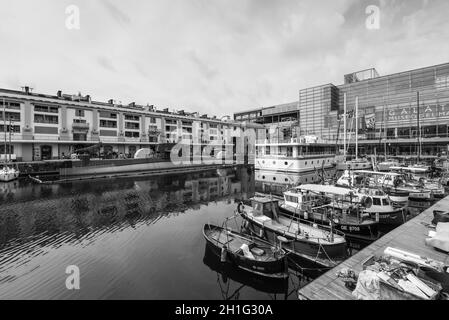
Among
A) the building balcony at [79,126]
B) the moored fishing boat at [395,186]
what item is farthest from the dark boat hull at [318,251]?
the building balcony at [79,126]

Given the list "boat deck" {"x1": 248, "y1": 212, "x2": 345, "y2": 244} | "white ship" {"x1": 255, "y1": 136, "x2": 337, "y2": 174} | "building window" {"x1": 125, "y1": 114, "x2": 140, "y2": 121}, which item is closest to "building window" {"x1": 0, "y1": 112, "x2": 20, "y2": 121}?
"building window" {"x1": 125, "y1": 114, "x2": 140, "y2": 121}

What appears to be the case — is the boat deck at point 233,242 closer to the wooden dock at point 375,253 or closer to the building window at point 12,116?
the wooden dock at point 375,253

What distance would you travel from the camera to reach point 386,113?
262ft

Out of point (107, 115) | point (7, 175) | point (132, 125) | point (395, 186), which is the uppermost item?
point (107, 115)

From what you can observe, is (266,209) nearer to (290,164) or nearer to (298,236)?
(298,236)

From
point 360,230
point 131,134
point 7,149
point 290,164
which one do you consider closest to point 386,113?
point 290,164

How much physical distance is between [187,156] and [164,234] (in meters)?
55.1

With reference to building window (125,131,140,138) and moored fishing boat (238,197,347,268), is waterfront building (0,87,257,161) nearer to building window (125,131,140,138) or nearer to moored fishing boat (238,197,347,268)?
building window (125,131,140,138)

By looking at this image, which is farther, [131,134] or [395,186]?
[131,134]

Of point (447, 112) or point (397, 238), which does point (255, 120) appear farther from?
point (397, 238)

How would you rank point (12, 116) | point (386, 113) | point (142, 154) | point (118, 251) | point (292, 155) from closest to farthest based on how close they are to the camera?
point (118, 251) → point (292, 155) → point (12, 116) → point (142, 154) → point (386, 113)

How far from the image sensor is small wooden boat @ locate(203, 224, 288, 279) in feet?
38.2

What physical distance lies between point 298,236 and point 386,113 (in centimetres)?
8865
